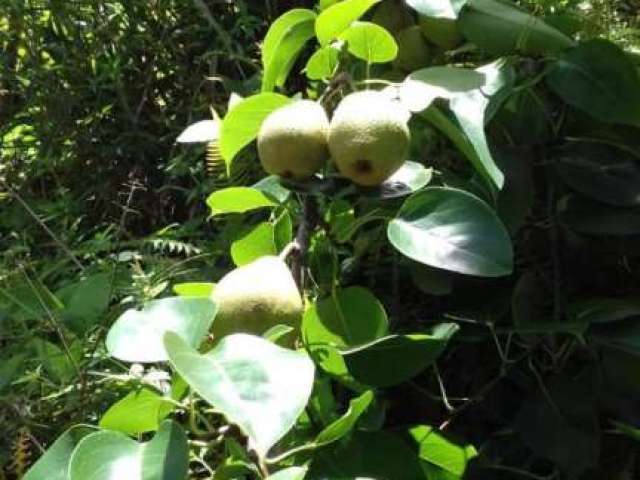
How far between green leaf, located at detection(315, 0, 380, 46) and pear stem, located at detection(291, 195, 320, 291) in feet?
0.48

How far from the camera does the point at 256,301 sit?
0.76 metres

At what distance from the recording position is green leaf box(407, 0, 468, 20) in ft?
3.17

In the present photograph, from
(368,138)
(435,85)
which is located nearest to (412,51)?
(435,85)

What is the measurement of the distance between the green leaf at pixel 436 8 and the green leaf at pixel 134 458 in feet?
1.53

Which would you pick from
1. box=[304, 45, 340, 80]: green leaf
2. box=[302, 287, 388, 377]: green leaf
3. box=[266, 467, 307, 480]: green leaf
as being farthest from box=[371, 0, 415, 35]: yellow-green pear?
box=[266, 467, 307, 480]: green leaf

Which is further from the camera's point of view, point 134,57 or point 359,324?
point 134,57

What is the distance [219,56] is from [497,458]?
2.43ft

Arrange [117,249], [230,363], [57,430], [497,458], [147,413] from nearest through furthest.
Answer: [230,363] → [147,413] → [497,458] → [57,430] → [117,249]

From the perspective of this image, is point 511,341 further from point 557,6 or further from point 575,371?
point 557,6

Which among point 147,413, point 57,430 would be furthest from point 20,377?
point 147,413

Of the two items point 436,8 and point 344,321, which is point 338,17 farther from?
point 344,321

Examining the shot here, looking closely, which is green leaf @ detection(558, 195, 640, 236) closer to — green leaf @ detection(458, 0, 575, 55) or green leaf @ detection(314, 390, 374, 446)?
green leaf @ detection(458, 0, 575, 55)

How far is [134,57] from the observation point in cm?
151

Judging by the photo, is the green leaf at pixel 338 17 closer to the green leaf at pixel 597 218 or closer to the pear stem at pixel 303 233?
the pear stem at pixel 303 233
